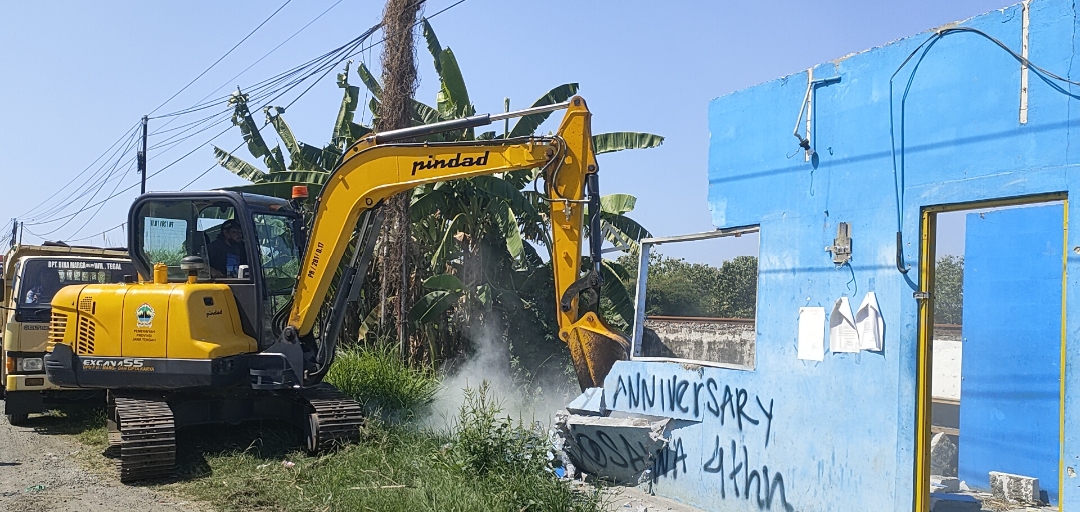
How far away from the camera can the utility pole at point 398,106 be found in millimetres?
13281

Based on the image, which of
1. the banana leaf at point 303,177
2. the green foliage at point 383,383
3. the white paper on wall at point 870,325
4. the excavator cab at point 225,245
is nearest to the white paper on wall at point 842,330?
the white paper on wall at point 870,325

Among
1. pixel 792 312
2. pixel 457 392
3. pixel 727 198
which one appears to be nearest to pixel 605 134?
pixel 457 392

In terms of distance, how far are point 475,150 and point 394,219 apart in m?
5.34

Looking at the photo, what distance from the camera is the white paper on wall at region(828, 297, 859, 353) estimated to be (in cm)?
672

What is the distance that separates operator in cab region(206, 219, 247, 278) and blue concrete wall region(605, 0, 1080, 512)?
4.51 metres

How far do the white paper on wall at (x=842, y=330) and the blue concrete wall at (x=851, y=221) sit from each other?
0.29ft

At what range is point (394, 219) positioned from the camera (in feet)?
44.1

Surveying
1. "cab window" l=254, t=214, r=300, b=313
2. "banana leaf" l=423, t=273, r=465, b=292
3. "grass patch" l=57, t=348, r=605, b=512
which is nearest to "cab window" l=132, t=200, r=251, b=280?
"cab window" l=254, t=214, r=300, b=313

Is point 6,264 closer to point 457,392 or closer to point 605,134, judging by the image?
point 457,392

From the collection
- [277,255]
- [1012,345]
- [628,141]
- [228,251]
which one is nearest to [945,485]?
[1012,345]

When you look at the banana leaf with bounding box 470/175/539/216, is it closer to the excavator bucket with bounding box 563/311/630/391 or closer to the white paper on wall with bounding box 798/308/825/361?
the excavator bucket with bounding box 563/311/630/391

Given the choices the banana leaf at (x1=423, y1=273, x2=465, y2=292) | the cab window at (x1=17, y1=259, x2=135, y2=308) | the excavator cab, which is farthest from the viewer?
the banana leaf at (x1=423, y1=273, x2=465, y2=292)

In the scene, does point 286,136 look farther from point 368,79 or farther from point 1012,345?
point 1012,345

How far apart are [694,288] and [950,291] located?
12652mm
